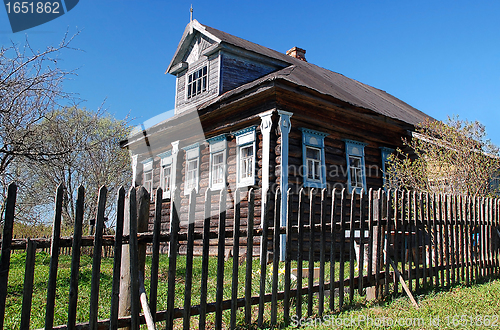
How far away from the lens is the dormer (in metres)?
12.5

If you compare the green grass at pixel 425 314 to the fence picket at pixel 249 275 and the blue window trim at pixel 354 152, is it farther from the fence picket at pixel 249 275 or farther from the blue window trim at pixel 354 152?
the blue window trim at pixel 354 152

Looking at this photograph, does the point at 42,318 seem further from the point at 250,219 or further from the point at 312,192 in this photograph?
the point at 312,192

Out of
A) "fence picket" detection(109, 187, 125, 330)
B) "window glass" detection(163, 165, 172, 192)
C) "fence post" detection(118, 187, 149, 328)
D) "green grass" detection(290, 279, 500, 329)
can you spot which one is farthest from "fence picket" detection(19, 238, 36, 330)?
"window glass" detection(163, 165, 172, 192)

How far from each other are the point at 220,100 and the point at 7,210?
7.70m

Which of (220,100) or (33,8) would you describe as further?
(220,100)

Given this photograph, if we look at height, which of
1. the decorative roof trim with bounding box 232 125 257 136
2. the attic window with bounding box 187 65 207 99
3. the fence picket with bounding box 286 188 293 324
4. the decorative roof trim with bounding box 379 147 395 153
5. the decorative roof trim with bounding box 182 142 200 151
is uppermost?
the attic window with bounding box 187 65 207 99

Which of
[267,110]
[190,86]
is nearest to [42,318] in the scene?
[267,110]

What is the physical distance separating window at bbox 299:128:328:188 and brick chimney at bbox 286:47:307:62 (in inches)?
327

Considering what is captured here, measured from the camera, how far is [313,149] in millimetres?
10195

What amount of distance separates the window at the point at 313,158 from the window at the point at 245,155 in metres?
1.37

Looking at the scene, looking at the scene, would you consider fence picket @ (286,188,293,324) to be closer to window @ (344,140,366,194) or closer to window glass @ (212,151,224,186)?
window glass @ (212,151,224,186)

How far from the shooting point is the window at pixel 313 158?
31.8ft

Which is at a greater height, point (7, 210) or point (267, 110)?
point (267, 110)

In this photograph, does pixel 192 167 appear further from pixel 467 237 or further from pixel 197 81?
pixel 467 237
